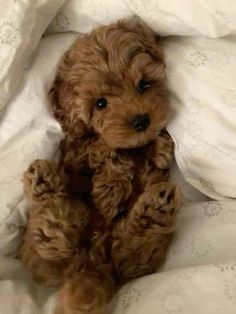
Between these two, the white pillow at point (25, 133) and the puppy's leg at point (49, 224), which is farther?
the white pillow at point (25, 133)

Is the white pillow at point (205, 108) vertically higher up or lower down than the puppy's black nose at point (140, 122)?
lower down

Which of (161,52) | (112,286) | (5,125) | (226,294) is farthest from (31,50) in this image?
(226,294)

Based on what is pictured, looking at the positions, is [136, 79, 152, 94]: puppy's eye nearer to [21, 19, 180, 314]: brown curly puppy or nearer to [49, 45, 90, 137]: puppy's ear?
[21, 19, 180, 314]: brown curly puppy

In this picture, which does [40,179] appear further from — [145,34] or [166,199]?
[145,34]

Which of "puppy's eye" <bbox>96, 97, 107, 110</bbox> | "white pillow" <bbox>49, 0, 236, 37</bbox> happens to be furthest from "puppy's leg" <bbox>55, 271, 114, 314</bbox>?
"white pillow" <bbox>49, 0, 236, 37</bbox>

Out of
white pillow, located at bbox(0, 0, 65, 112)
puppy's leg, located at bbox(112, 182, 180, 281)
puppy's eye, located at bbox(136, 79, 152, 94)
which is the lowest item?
puppy's leg, located at bbox(112, 182, 180, 281)

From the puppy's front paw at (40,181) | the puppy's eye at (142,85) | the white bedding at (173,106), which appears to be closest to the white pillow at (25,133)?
the white bedding at (173,106)

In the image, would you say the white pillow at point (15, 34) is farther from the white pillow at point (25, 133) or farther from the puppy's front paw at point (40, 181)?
the puppy's front paw at point (40, 181)

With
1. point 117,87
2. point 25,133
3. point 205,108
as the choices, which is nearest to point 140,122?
point 117,87
